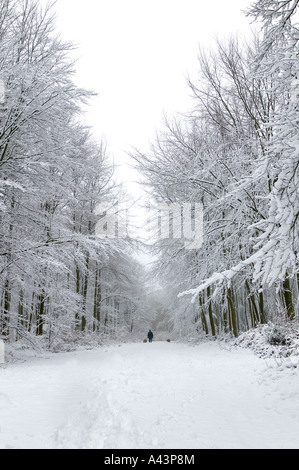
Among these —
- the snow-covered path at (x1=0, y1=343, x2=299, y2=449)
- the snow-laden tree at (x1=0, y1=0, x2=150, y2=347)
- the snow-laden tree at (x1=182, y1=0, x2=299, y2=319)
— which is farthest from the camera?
the snow-laden tree at (x1=0, y1=0, x2=150, y2=347)

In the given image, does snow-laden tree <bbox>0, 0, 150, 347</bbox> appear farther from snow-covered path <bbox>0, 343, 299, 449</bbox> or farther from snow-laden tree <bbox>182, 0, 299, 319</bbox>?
snow-laden tree <bbox>182, 0, 299, 319</bbox>

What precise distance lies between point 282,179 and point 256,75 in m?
2.87

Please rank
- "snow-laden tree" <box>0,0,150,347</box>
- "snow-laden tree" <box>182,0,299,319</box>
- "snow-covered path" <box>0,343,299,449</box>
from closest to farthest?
1. "snow-covered path" <box>0,343,299,449</box>
2. "snow-laden tree" <box>182,0,299,319</box>
3. "snow-laden tree" <box>0,0,150,347</box>

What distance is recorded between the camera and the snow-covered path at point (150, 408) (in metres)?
3.46

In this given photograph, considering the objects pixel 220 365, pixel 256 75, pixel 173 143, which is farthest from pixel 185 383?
pixel 173 143

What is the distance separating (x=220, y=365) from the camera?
8.10m

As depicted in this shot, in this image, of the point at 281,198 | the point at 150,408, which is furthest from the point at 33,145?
the point at 150,408

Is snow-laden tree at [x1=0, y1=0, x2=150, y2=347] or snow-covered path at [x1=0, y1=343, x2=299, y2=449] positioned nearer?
snow-covered path at [x1=0, y1=343, x2=299, y2=449]

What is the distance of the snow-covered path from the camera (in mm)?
3455

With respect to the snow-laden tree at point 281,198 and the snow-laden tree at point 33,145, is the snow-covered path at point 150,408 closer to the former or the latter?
the snow-laden tree at point 281,198

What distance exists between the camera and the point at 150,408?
4.63 m

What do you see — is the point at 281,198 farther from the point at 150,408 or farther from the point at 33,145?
the point at 33,145

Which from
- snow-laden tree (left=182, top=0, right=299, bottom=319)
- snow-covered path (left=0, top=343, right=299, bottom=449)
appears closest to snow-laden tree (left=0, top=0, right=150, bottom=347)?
snow-covered path (left=0, top=343, right=299, bottom=449)
